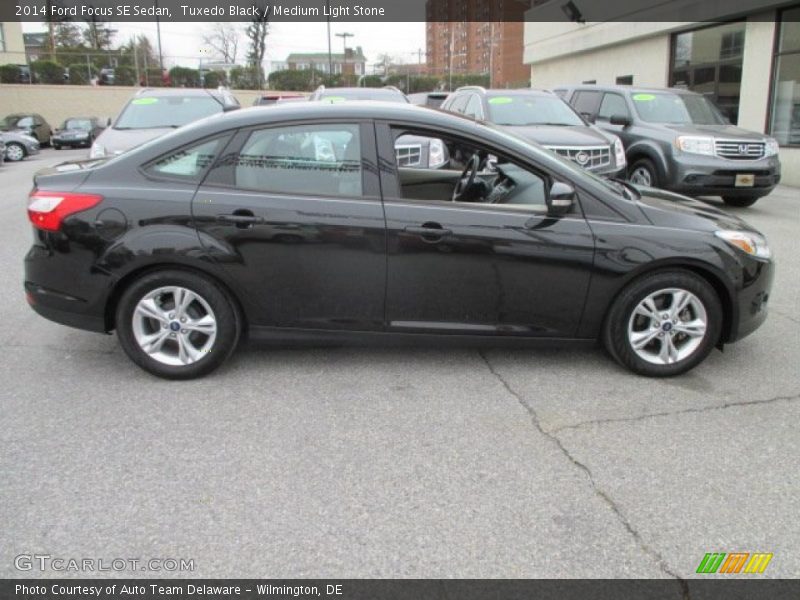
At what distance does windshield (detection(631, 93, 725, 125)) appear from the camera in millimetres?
11242

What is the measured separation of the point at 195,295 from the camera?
407cm

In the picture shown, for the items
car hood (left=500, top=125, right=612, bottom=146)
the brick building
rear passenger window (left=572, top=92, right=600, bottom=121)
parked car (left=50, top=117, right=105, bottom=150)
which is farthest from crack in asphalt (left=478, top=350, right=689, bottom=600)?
the brick building

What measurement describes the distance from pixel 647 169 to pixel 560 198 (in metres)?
7.58

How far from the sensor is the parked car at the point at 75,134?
1161 inches

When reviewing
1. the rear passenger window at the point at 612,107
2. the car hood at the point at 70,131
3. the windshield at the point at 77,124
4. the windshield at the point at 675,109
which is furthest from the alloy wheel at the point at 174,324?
the windshield at the point at 77,124

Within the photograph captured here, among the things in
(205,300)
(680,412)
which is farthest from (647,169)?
(205,300)

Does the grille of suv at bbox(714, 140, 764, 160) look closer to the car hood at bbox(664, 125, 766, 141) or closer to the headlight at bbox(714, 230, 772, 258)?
the car hood at bbox(664, 125, 766, 141)

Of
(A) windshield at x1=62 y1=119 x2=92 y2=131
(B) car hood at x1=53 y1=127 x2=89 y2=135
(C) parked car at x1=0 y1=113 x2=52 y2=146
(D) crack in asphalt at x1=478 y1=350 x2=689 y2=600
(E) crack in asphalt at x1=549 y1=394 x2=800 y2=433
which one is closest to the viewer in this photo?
(D) crack in asphalt at x1=478 y1=350 x2=689 y2=600

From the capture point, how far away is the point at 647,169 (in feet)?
35.4

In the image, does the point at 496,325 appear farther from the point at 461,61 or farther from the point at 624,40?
the point at 461,61

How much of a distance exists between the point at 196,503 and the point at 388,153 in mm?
2275

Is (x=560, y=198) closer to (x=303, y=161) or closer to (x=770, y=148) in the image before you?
(x=303, y=161)

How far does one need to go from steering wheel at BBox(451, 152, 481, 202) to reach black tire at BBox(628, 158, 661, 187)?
6334 millimetres
